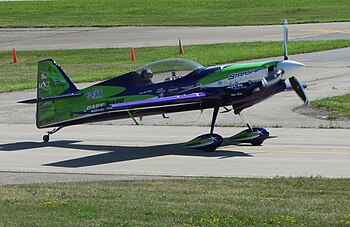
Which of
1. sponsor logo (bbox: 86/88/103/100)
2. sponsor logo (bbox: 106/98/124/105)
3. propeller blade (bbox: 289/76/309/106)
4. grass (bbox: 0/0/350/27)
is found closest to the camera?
propeller blade (bbox: 289/76/309/106)

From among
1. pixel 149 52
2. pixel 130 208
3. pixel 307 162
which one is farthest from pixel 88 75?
Answer: pixel 130 208

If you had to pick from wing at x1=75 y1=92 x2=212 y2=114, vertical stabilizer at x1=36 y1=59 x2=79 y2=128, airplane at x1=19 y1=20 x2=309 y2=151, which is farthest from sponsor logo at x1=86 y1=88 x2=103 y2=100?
wing at x1=75 y1=92 x2=212 y2=114

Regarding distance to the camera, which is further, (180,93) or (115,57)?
(115,57)

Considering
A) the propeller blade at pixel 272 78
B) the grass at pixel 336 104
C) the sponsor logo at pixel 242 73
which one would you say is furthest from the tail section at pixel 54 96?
the grass at pixel 336 104

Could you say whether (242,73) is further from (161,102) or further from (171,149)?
(171,149)

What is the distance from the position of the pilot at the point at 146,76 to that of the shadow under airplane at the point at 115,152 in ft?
4.88

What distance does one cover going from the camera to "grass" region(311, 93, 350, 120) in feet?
74.6

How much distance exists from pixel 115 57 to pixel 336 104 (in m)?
19.5

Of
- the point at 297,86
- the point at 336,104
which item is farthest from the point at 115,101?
the point at 336,104

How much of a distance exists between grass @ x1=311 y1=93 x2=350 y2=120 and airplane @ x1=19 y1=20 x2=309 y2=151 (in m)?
3.82

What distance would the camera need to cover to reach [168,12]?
70.0 metres

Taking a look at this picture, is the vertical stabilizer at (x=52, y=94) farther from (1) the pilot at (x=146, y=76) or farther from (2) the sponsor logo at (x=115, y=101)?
(1) the pilot at (x=146, y=76)

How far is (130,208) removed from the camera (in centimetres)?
1205

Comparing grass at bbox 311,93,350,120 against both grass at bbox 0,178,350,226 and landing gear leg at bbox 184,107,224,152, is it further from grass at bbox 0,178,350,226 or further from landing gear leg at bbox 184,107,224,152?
grass at bbox 0,178,350,226
